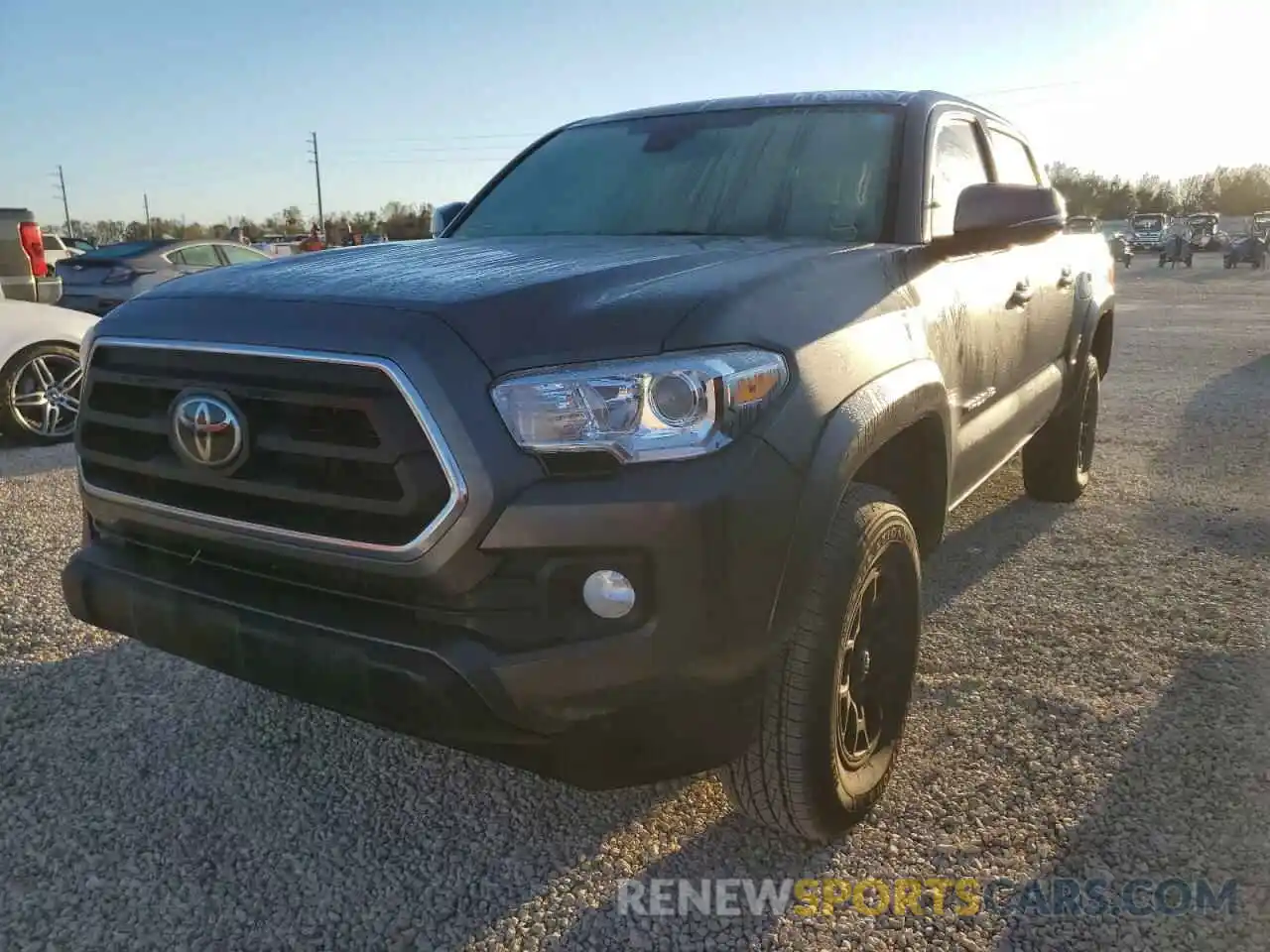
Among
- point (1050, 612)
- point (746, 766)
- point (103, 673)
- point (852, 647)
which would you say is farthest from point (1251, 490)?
point (103, 673)

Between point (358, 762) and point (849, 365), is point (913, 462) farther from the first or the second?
point (358, 762)

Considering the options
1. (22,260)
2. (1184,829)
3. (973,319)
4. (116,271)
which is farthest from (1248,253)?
(1184,829)

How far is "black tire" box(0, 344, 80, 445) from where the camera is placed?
654 centimetres

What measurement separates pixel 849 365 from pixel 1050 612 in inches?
81.1

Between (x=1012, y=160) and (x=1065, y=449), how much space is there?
58.9 inches

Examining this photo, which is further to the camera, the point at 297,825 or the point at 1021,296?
the point at 1021,296

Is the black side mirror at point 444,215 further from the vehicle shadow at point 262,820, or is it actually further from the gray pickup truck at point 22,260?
the gray pickup truck at point 22,260

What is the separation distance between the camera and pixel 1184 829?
2.38 m

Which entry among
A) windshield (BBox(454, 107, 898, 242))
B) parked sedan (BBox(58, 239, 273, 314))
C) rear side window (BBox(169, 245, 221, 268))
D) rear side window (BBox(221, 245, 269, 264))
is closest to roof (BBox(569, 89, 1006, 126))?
windshield (BBox(454, 107, 898, 242))

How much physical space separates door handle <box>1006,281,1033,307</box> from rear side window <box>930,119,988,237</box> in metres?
0.40

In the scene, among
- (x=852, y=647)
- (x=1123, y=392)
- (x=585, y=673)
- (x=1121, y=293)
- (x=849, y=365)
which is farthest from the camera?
(x=1121, y=293)

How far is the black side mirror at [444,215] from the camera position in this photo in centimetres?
387

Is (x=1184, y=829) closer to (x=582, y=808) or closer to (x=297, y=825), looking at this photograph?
(x=582, y=808)

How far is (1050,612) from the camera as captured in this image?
371cm
